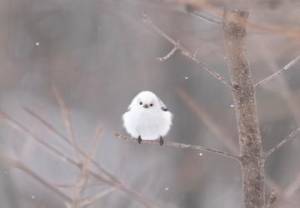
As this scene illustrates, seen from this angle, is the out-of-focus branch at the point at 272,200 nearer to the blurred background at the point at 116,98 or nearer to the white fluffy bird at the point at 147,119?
the white fluffy bird at the point at 147,119

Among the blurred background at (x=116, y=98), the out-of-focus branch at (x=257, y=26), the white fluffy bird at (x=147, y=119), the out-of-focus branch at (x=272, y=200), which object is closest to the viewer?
the out-of-focus branch at (x=257, y=26)

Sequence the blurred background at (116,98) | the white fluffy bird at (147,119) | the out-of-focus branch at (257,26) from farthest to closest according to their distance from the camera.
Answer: the blurred background at (116,98) < the white fluffy bird at (147,119) < the out-of-focus branch at (257,26)

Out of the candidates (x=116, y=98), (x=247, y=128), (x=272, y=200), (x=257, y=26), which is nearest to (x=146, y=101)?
(x=247, y=128)

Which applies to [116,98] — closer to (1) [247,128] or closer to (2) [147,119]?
(2) [147,119]

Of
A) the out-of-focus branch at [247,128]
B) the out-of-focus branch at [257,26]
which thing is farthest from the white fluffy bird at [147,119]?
the out-of-focus branch at [257,26]

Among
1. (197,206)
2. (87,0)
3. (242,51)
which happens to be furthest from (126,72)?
(242,51)

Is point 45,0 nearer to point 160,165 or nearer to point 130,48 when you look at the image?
point 130,48

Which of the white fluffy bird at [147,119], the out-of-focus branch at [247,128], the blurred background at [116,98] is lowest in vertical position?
the out-of-focus branch at [247,128]
